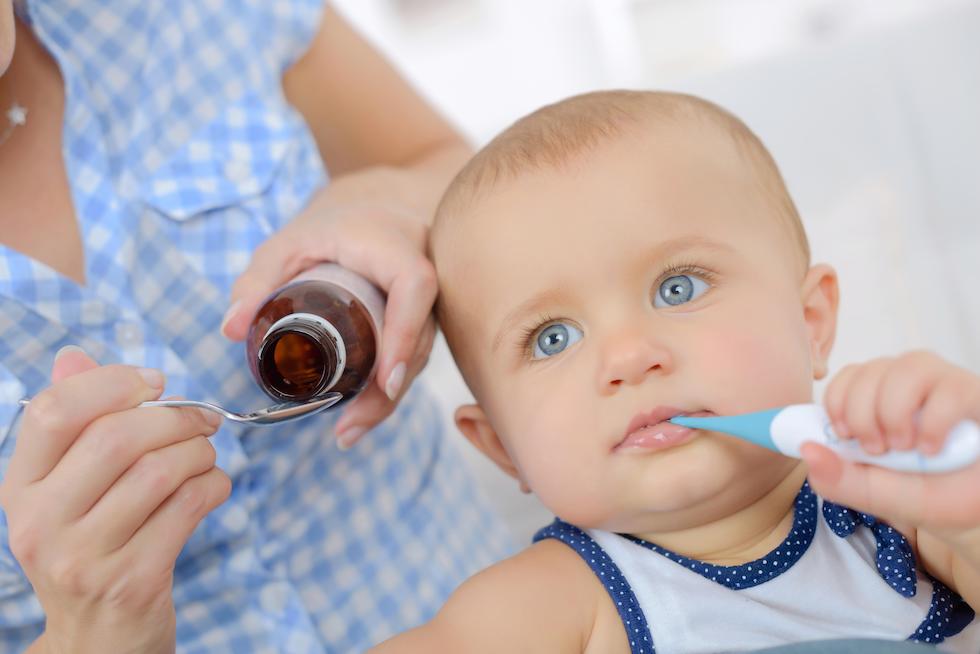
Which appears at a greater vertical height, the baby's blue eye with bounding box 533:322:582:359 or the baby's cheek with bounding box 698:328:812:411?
the baby's cheek with bounding box 698:328:812:411

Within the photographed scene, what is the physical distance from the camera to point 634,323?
0.90m

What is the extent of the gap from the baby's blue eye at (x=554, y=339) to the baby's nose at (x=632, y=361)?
7 centimetres

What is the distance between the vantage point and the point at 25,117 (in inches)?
47.4

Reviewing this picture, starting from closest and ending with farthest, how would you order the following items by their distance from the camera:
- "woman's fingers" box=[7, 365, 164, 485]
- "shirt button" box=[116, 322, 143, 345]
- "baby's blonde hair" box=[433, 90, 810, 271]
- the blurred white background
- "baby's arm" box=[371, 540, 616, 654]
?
"woman's fingers" box=[7, 365, 164, 485], "baby's arm" box=[371, 540, 616, 654], "baby's blonde hair" box=[433, 90, 810, 271], "shirt button" box=[116, 322, 143, 345], the blurred white background

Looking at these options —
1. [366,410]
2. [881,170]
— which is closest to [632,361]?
[366,410]

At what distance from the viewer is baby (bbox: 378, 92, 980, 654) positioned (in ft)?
2.86

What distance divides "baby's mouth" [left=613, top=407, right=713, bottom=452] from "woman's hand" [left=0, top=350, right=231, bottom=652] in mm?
363

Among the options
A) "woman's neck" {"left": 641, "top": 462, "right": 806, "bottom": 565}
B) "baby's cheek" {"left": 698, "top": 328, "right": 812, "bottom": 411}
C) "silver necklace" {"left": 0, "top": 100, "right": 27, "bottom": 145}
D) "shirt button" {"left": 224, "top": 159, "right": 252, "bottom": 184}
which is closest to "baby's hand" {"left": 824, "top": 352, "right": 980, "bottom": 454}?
"baby's cheek" {"left": 698, "top": 328, "right": 812, "bottom": 411}

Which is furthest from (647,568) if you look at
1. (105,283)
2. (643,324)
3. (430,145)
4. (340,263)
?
(430,145)

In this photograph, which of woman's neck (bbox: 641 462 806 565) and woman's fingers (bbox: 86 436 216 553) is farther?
woman's neck (bbox: 641 462 806 565)

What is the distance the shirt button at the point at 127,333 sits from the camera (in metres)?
1.11

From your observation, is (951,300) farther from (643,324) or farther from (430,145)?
(643,324)

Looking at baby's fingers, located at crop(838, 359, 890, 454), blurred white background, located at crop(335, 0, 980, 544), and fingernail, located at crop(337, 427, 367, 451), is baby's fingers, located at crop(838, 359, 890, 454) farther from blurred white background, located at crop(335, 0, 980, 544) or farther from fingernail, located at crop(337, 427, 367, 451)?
blurred white background, located at crop(335, 0, 980, 544)

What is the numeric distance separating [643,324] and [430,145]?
0.68m
